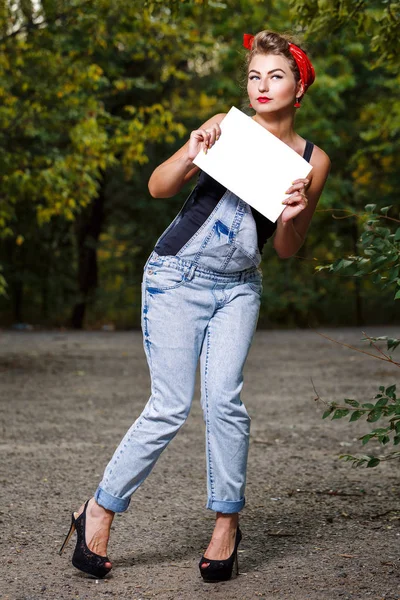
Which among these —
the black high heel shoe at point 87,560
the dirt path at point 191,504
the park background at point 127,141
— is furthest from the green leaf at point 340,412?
the park background at point 127,141

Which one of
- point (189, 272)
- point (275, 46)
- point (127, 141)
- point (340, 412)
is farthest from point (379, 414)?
point (127, 141)

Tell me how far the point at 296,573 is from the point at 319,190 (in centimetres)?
147

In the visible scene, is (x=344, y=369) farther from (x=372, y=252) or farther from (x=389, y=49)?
(x=372, y=252)

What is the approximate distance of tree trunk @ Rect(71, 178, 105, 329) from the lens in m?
22.1

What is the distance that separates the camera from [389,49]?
228 inches

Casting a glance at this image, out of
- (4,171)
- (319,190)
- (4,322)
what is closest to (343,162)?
(4,322)

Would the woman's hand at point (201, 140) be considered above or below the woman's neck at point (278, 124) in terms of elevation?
below

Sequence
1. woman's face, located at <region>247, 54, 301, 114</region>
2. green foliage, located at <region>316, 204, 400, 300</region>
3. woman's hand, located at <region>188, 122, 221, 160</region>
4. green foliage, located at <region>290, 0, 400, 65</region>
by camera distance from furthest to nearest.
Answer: green foliage, located at <region>290, 0, 400, 65</region> < green foliage, located at <region>316, 204, 400, 300</region> < woman's face, located at <region>247, 54, 301, 114</region> < woman's hand, located at <region>188, 122, 221, 160</region>

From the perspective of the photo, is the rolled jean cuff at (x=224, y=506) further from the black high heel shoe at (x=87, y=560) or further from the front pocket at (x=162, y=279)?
the front pocket at (x=162, y=279)

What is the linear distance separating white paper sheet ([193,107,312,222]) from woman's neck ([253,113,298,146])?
0.11 meters

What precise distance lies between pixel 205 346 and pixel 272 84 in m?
0.98

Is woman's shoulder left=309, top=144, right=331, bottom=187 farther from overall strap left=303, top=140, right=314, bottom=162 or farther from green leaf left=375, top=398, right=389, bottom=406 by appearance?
green leaf left=375, top=398, right=389, bottom=406

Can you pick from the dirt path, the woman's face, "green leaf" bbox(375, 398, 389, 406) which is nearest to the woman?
the woman's face

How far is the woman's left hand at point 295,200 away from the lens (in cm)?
328
